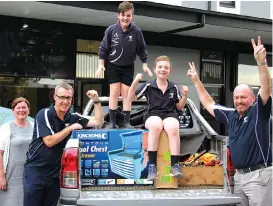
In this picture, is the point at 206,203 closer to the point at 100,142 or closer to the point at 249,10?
the point at 100,142

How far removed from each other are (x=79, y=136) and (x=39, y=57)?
25.3ft

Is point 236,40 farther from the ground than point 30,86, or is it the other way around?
point 236,40

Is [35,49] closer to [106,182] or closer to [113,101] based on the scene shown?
[113,101]

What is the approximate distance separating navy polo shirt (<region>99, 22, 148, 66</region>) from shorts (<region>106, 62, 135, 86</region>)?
66 millimetres

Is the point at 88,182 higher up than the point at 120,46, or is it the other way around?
the point at 120,46

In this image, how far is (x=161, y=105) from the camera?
579 centimetres

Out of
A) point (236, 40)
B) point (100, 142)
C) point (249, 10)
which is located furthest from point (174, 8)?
point (100, 142)

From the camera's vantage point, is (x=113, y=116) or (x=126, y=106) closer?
(x=126, y=106)

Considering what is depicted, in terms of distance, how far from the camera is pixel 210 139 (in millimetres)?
6418

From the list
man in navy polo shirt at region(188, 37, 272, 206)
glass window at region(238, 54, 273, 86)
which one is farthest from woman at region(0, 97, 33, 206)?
glass window at region(238, 54, 273, 86)

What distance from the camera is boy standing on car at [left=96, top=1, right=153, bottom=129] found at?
6.50 m

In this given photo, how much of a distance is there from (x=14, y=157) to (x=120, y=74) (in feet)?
6.10

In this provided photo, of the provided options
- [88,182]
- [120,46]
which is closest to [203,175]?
[88,182]

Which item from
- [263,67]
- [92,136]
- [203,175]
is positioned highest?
[263,67]
